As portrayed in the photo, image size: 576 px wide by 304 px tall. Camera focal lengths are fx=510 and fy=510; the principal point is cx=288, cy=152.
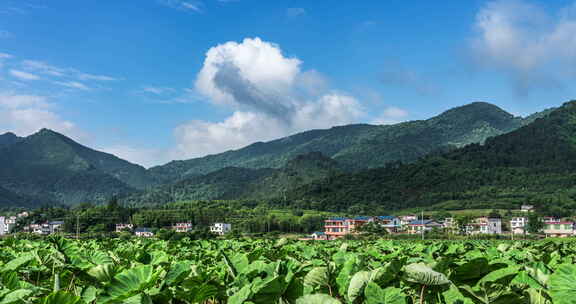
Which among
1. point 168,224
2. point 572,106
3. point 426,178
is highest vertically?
point 572,106

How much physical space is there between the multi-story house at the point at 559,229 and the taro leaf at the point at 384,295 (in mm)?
92294

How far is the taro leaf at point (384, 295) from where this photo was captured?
1.73m

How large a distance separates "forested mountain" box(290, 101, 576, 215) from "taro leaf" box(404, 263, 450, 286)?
367 feet

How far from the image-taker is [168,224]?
105062 millimetres

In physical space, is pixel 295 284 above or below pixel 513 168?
below

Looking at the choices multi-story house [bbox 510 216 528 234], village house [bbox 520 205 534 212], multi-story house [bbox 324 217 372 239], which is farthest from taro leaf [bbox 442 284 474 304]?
village house [bbox 520 205 534 212]

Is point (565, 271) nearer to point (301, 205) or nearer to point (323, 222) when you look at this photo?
point (323, 222)

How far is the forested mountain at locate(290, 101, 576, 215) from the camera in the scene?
124m

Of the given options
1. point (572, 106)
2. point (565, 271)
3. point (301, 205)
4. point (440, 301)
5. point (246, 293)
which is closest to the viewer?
point (565, 271)

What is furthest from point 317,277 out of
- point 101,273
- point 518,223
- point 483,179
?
point 483,179

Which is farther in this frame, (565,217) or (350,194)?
(350,194)

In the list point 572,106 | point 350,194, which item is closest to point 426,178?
point 350,194

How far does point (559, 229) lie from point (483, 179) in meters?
60.3

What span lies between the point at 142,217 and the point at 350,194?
66.7 meters
